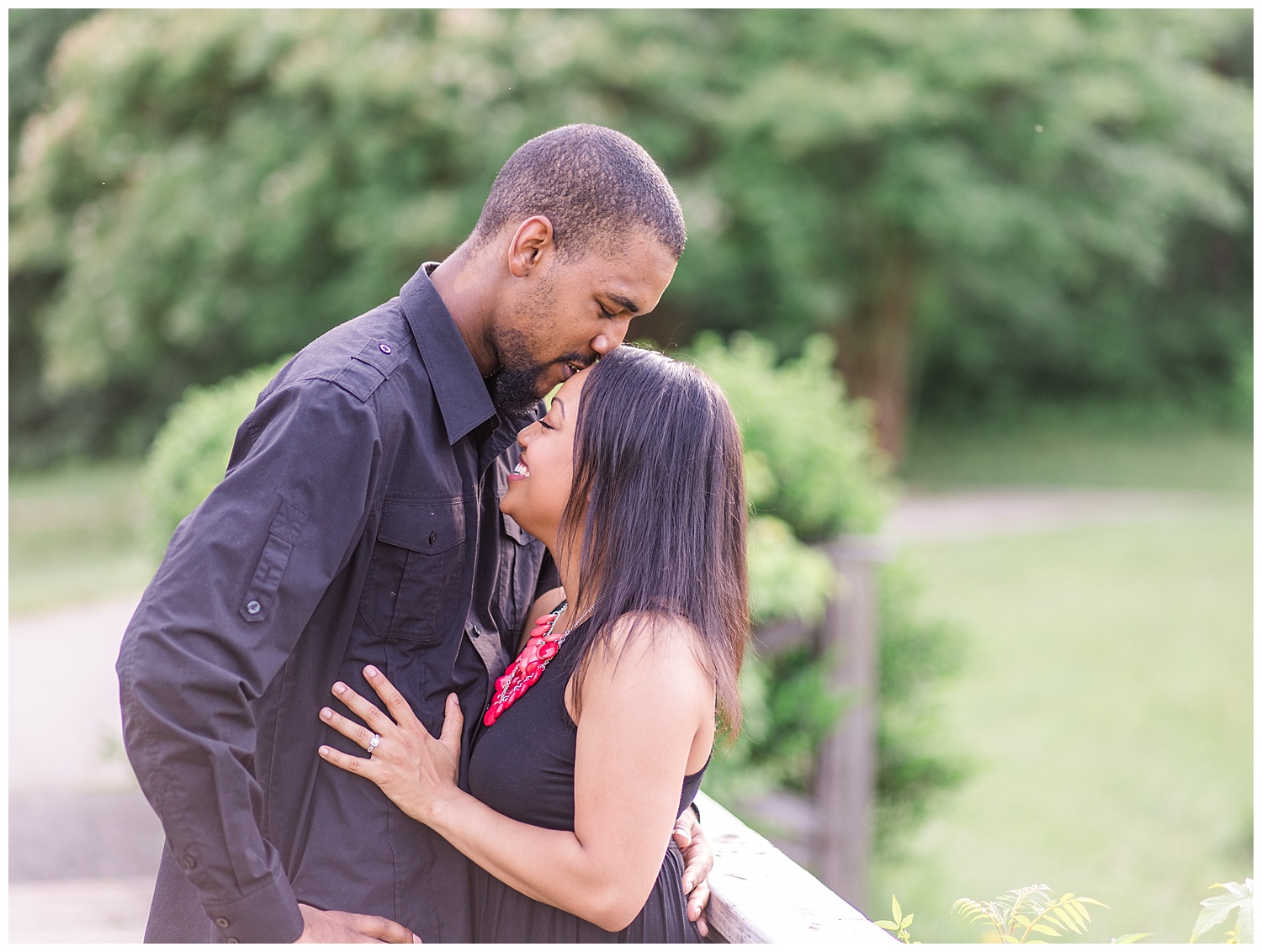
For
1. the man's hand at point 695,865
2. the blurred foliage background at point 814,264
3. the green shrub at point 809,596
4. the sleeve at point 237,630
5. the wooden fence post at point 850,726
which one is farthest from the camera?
the blurred foliage background at point 814,264

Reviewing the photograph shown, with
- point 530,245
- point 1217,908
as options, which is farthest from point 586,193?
point 1217,908

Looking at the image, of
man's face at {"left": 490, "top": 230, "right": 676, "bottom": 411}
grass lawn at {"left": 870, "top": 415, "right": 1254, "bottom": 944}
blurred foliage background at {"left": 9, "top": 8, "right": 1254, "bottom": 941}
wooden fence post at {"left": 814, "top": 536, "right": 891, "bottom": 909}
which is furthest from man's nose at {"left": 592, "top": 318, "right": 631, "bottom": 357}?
grass lawn at {"left": 870, "top": 415, "right": 1254, "bottom": 944}

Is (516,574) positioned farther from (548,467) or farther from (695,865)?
(695,865)

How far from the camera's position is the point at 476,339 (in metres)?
2.06

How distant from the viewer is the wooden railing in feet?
6.23

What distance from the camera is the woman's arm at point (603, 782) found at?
1.75m

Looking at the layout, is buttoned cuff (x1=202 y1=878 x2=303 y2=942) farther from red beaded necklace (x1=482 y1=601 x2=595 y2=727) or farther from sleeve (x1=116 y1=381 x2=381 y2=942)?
red beaded necklace (x1=482 y1=601 x2=595 y2=727)

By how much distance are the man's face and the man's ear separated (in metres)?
0.01

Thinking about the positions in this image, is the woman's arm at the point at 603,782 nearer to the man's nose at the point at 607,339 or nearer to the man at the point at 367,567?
the man at the point at 367,567

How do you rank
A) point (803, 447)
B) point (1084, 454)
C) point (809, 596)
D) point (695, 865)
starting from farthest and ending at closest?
point (1084, 454)
point (803, 447)
point (809, 596)
point (695, 865)

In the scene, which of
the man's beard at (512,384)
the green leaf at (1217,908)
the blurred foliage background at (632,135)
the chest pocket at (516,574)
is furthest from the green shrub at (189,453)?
the blurred foliage background at (632,135)

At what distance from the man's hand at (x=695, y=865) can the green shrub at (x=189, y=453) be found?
323cm

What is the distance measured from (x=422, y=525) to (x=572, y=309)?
1.50ft

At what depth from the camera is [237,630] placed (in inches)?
63.1
